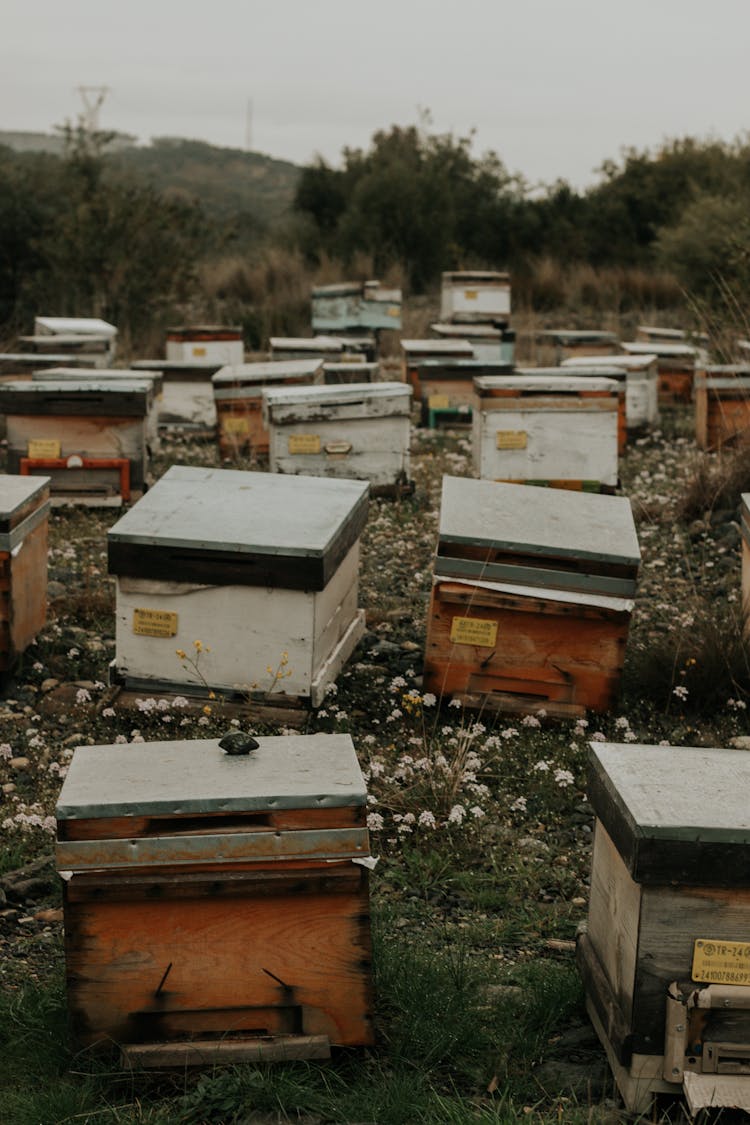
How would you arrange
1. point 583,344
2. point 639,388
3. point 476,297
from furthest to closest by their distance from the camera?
1. point 476,297
2. point 583,344
3. point 639,388

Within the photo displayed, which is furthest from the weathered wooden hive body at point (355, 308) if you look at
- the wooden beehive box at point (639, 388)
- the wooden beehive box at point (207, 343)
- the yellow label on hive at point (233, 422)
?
the yellow label on hive at point (233, 422)

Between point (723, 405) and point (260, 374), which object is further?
point (723, 405)

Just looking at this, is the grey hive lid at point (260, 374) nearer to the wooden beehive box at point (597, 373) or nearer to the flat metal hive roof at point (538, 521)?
the wooden beehive box at point (597, 373)

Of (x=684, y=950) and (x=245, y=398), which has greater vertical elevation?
(x=245, y=398)

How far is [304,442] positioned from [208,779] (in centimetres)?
603

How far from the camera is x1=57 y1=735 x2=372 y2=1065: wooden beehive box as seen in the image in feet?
9.59

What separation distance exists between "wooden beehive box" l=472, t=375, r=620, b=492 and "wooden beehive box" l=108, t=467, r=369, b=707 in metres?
3.24

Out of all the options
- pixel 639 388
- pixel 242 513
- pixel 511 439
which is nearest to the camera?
pixel 242 513

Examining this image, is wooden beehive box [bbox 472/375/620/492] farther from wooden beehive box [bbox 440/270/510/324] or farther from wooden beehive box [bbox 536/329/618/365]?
wooden beehive box [bbox 440/270/510/324]

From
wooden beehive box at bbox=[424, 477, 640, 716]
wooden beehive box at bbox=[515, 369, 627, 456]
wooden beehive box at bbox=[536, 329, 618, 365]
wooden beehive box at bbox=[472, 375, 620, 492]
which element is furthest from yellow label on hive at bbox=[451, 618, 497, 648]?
wooden beehive box at bbox=[536, 329, 618, 365]

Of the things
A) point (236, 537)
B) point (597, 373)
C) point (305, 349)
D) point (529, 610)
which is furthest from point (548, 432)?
point (305, 349)

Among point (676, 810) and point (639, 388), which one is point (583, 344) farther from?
point (676, 810)

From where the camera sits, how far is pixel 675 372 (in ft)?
44.0

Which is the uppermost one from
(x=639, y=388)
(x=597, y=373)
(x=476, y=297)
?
(x=476, y=297)
